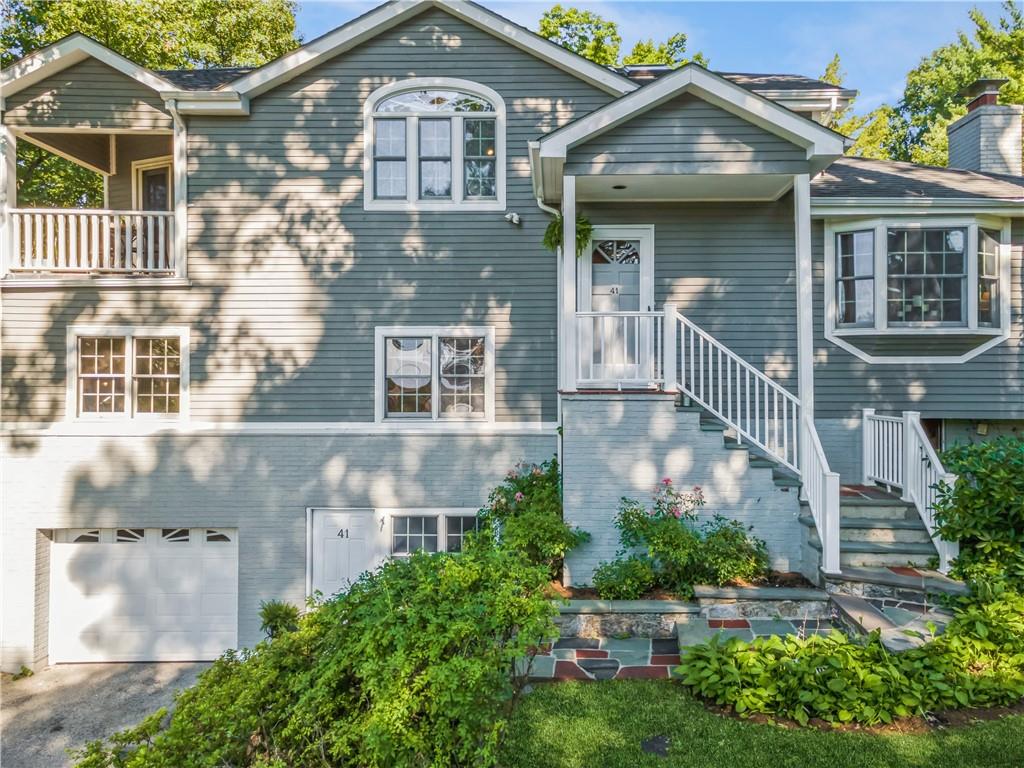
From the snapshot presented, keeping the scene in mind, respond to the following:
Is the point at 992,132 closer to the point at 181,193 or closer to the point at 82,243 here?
the point at 181,193

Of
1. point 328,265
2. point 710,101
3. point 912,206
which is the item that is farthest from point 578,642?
point 912,206

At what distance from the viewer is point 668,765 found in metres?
3.58

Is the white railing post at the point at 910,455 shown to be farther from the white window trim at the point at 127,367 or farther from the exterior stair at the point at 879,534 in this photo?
the white window trim at the point at 127,367

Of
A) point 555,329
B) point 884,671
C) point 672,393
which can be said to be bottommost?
point 884,671

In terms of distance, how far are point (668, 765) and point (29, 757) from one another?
23.1 feet

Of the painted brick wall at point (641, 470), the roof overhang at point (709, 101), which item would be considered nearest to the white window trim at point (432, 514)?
the painted brick wall at point (641, 470)

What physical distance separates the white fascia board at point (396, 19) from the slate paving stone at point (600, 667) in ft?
23.3

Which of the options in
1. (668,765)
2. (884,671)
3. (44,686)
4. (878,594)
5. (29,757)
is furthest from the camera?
(44,686)

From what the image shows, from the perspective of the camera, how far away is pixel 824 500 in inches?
232

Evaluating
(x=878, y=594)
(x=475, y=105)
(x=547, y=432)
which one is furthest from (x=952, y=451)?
(x=475, y=105)

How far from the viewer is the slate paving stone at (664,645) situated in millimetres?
5449

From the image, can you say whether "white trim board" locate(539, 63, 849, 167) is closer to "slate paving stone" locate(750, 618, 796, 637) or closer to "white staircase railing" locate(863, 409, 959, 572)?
"white staircase railing" locate(863, 409, 959, 572)

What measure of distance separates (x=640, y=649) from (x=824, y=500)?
7.89 ft

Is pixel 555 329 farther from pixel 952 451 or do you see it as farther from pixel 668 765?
pixel 668 765
